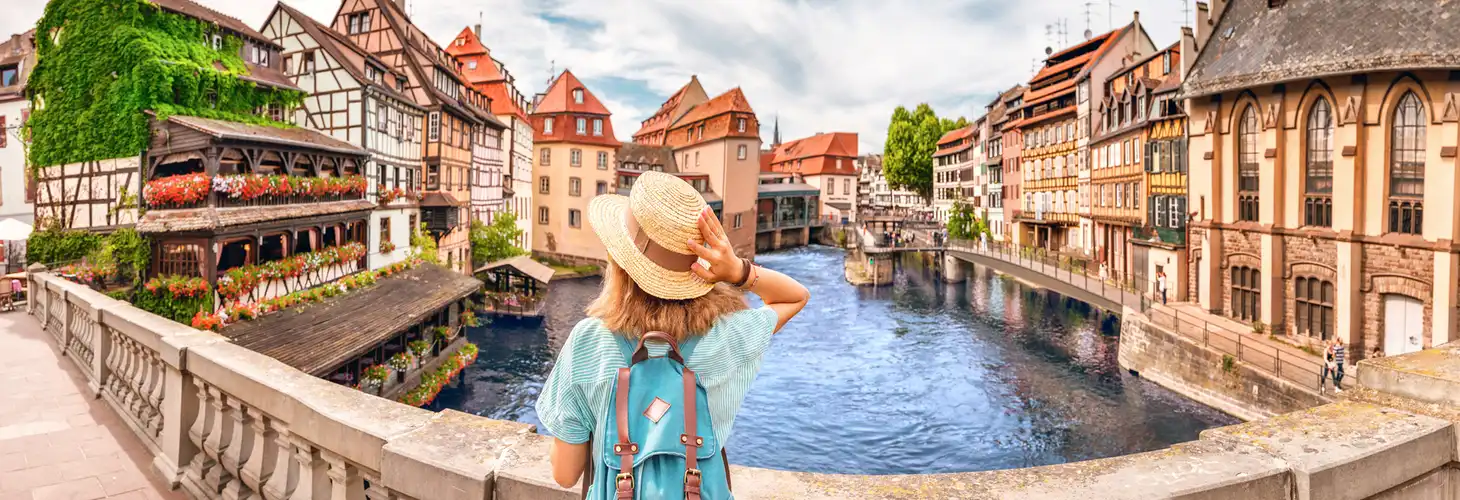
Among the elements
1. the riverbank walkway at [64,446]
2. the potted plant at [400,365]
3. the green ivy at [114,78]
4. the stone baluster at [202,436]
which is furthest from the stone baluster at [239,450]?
the potted plant at [400,365]

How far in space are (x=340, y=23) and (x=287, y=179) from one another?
816 inches

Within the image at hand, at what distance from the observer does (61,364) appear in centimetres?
912

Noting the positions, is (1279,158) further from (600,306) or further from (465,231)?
(465,231)

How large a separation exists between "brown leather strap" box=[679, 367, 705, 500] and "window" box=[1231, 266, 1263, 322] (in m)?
28.2

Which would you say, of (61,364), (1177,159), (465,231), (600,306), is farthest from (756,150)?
(600,306)

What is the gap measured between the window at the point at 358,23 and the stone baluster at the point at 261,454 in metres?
36.1

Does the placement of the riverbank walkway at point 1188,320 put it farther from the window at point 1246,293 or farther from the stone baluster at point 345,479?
the stone baluster at point 345,479

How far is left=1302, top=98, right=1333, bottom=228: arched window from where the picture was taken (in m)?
22.3

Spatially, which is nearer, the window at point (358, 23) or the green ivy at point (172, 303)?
the green ivy at point (172, 303)

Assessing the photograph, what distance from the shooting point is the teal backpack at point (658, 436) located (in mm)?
2061

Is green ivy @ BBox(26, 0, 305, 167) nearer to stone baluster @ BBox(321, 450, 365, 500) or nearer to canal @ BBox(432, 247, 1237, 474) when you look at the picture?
canal @ BBox(432, 247, 1237, 474)

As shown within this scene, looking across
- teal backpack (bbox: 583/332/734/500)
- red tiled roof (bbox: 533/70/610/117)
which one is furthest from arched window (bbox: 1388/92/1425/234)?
red tiled roof (bbox: 533/70/610/117)

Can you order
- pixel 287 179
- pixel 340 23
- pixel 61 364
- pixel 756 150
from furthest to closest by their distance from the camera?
pixel 756 150 → pixel 340 23 → pixel 287 179 → pixel 61 364

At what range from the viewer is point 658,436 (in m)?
2.07
